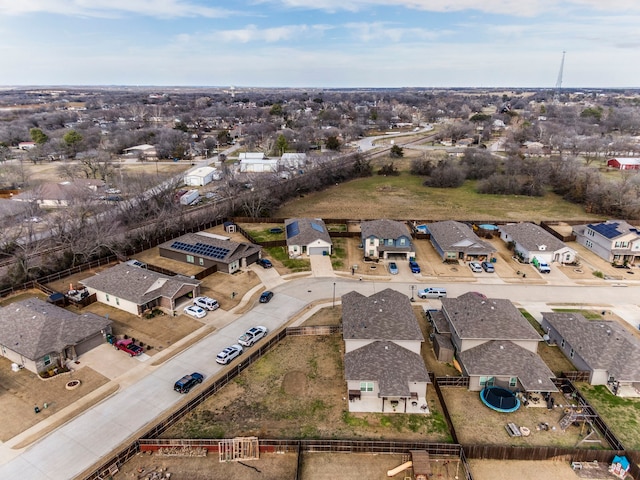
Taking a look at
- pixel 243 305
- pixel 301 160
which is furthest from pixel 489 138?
pixel 243 305

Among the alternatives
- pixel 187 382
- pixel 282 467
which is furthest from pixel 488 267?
pixel 187 382

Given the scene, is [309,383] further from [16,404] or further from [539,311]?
[539,311]

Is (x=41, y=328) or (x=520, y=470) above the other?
(x=41, y=328)

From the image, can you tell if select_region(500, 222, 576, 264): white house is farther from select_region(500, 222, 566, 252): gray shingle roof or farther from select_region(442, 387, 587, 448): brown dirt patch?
select_region(442, 387, 587, 448): brown dirt patch

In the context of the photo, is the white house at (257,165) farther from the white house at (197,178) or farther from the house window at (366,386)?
the house window at (366,386)

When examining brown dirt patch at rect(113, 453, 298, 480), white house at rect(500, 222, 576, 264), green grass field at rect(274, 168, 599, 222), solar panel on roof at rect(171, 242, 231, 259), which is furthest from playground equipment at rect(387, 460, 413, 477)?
green grass field at rect(274, 168, 599, 222)

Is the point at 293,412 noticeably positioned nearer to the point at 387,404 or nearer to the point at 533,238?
the point at 387,404
